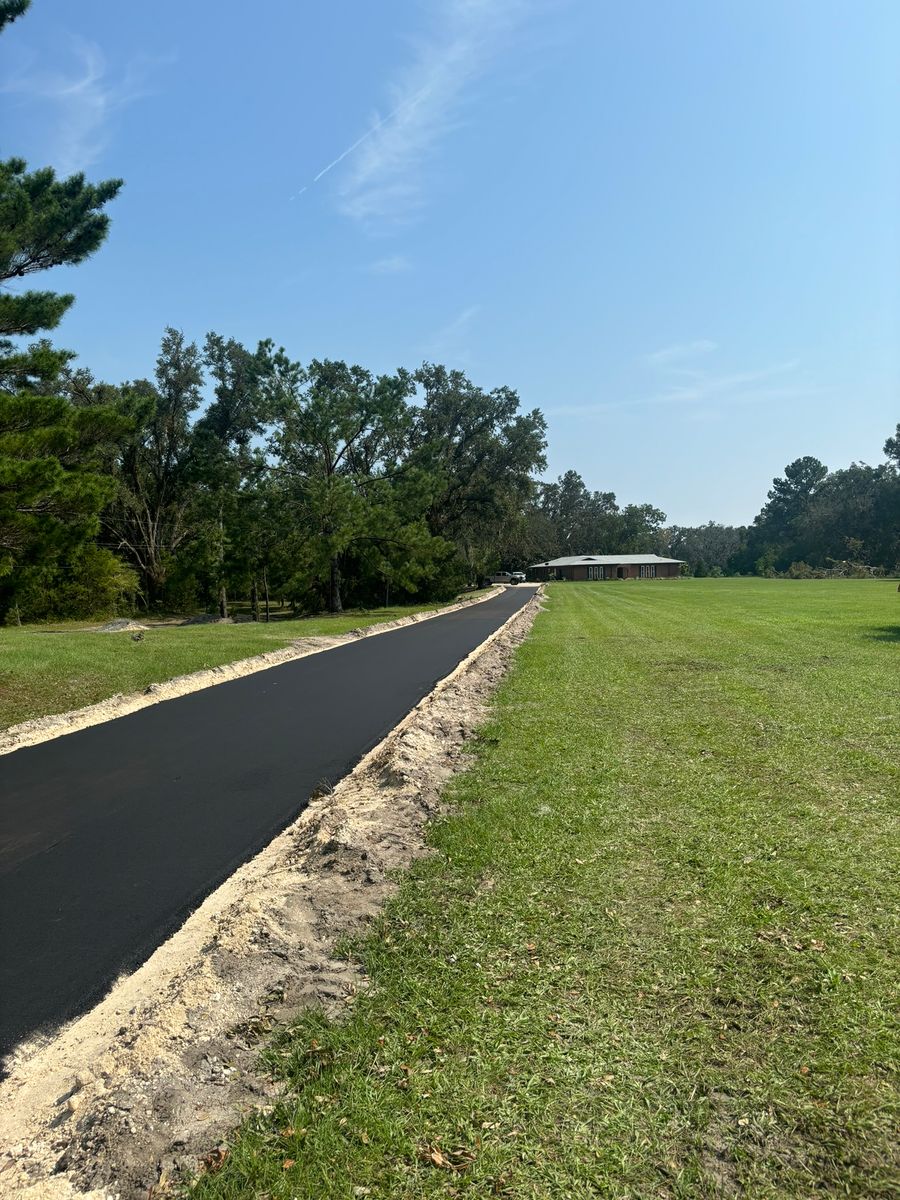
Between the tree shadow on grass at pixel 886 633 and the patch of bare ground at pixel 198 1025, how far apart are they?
568 inches

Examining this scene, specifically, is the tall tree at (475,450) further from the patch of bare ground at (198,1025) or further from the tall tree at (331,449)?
the patch of bare ground at (198,1025)

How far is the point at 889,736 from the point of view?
7.40 m

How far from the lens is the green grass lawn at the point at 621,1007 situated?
2.32 metres

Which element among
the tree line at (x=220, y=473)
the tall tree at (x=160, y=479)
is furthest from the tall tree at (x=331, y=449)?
the tall tree at (x=160, y=479)

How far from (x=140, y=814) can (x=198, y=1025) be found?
123 inches

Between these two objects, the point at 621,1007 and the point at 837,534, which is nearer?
the point at 621,1007

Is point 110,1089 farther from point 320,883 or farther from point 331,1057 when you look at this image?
point 320,883

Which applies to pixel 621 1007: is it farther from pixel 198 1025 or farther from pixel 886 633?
pixel 886 633

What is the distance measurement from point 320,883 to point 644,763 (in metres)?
3.46

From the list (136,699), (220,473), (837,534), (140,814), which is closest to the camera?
(140,814)

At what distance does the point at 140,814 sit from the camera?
5891 millimetres

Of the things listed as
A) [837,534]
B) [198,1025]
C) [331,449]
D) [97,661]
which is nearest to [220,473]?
[331,449]

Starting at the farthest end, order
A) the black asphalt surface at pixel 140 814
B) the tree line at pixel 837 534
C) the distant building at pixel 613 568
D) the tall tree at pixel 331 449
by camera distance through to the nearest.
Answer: the distant building at pixel 613 568 → the tree line at pixel 837 534 → the tall tree at pixel 331 449 → the black asphalt surface at pixel 140 814

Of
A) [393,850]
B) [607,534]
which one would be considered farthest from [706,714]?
[607,534]
